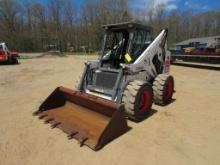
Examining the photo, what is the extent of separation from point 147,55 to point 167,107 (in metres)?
1.51

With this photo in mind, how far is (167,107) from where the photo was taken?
513cm

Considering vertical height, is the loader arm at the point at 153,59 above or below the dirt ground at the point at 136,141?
above

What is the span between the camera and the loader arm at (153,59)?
465 cm

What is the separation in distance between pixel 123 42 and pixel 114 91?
1640mm

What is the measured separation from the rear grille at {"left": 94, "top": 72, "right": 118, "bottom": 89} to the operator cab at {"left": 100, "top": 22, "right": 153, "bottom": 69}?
53 cm

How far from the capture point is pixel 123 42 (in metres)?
5.23

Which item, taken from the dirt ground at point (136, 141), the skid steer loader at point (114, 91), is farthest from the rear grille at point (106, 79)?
the dirt ground at point (136, 141)

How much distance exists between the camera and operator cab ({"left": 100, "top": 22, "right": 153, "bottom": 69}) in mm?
4844

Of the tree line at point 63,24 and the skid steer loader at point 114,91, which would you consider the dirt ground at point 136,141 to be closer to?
the skid steer loader at point 114,91

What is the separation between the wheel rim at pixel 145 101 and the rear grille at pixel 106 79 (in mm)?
760

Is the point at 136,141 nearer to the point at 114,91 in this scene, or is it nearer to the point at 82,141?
the point at 82,141

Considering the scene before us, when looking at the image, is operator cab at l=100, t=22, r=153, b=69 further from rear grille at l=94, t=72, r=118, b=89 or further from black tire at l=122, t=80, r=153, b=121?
black tire at l=122, t=80, r=153, b=121

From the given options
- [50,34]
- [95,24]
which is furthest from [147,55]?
[50,34]

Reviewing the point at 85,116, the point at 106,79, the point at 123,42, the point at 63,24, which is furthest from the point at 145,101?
the point at 63,24
